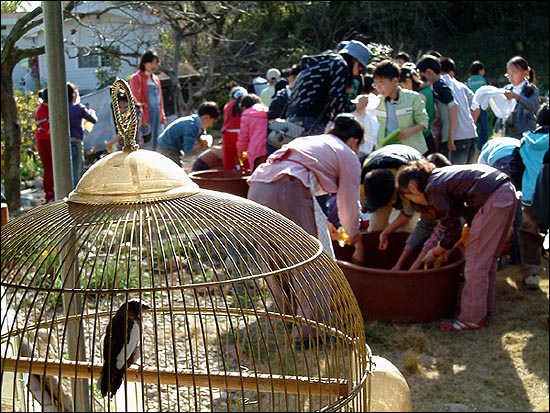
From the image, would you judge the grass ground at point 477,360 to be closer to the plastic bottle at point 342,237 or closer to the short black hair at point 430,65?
the plastic bottle at point 342,237

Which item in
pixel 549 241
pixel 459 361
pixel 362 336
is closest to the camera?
pixel 362 336

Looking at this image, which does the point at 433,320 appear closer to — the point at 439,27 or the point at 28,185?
the point at 28,185

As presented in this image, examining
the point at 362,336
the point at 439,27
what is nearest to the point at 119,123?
the point at 362,336

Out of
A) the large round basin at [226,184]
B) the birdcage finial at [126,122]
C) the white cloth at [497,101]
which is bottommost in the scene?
the large round basin at [226,184]

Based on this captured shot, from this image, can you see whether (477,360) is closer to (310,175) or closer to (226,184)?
(310,175)

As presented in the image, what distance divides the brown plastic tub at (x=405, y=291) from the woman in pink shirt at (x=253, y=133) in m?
1.95

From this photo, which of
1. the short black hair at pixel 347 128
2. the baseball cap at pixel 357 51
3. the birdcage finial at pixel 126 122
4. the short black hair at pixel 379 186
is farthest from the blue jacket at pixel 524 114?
the birdcage finial at pixel 126 122

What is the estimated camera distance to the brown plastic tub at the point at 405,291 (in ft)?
13.5

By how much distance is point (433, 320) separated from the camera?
14.0 ft

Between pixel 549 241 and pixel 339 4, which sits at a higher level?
pixel 339 4

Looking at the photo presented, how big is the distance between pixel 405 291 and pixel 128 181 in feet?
9.09

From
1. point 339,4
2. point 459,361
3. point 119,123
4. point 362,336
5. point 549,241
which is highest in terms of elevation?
point 339,4

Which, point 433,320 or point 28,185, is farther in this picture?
point 28,185

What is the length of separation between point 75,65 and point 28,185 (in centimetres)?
796
